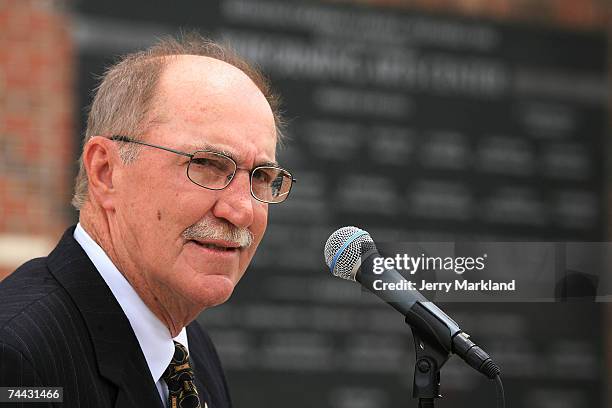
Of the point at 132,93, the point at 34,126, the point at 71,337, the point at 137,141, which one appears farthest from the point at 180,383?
the point at 34,126

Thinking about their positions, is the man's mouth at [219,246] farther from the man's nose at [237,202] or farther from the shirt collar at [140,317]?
the shirt collar at [140,317]

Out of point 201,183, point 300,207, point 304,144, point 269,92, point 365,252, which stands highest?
point 304,144

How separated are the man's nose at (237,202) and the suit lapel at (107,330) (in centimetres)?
29

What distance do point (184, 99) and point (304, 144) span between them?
11.8ft

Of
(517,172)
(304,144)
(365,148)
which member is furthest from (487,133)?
(304,144)

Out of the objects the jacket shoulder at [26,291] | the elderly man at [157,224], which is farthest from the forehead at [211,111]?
the jacket shoulder at [26,291]

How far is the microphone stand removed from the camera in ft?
5.80

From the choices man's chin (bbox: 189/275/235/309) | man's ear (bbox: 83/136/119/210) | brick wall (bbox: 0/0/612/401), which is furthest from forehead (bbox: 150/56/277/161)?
brick wall (bbox: 0/0/612/401)

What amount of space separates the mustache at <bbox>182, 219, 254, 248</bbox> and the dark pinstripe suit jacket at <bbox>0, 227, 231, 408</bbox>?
0.21m

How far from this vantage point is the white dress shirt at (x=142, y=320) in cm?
199

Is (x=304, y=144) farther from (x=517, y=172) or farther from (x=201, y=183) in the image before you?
(x=201, y=183)

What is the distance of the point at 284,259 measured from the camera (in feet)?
18.0

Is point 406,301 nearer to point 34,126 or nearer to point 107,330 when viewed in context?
point 107,330

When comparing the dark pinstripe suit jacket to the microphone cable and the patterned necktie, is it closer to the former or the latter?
the patterned necktie
